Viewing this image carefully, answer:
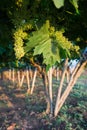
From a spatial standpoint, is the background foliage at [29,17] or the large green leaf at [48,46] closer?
the large green leaf at [48,46]

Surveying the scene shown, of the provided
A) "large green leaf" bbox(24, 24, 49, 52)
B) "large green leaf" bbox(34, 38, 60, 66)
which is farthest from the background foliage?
"large green leaf" bbox(34, 38, 60, 66)

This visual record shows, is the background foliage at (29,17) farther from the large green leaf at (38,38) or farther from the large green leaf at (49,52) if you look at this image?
the large green leaf at (49,52)

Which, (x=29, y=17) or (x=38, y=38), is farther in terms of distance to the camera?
(x=29, y=17)

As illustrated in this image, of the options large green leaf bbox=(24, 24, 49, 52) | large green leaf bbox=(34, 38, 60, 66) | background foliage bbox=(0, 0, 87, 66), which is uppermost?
background foliage bbox=(0, 0, 87, 66)

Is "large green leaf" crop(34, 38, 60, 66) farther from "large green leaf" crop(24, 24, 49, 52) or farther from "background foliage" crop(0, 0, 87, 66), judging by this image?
"background foliage" crop(0, 0, 87, 66)

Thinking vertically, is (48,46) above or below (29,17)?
below

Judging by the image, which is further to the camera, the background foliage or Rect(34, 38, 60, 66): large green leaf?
the background foliage

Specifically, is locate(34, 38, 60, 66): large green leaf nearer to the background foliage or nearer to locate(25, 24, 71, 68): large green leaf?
locate(25, 24, 71, 68): large green leaf

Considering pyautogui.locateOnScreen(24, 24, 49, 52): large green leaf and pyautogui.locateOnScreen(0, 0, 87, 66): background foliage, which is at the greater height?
pyautogui.locateOnScreen(0, 0, 87, 66): background foliage

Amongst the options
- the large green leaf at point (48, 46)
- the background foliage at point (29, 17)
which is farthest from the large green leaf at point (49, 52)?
the background foliage at point (29, 17)

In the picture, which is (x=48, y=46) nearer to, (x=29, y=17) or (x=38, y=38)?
(x=38, y=38)

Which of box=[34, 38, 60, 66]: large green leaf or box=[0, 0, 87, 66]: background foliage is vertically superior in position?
box=[0, 0, 87, 66]: background foliage

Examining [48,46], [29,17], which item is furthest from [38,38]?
[29,17]

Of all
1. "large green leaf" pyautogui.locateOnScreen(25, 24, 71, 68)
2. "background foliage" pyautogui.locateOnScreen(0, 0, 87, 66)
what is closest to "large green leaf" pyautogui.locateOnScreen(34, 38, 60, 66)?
"large green leaf" pyautogui.locateOnScreen(25, 24, 71, 68)
